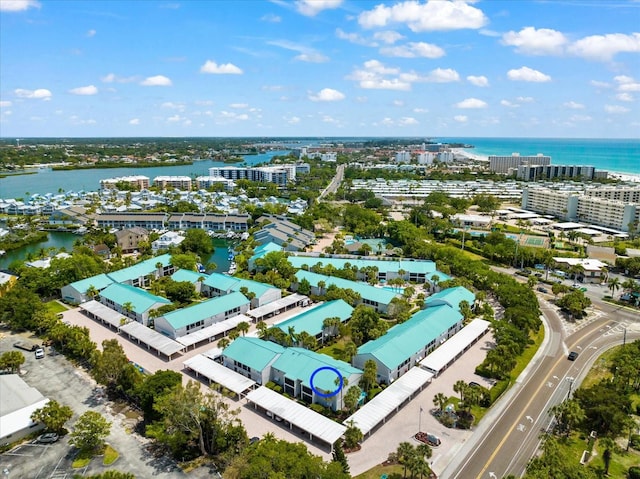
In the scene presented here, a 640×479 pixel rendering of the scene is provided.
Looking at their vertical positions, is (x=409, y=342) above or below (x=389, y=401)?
above

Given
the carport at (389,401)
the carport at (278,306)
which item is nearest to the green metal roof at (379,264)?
the carport at (278,306)

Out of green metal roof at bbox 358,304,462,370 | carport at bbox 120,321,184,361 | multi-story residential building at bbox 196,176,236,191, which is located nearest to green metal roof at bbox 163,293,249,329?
carport at bbox 120,321,184,361

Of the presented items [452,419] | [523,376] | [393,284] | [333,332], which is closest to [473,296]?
[393,284]

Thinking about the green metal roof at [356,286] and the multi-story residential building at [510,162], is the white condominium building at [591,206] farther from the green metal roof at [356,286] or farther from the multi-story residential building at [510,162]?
the multi-story residential building at [510,162]

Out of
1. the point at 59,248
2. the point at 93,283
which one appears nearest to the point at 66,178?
the point at 59,248

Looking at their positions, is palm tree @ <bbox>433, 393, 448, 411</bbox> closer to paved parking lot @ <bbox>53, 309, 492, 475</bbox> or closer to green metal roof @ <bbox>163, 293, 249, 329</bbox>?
paved parking lot @ <bbox>53, 309, 492, 475</bbox>

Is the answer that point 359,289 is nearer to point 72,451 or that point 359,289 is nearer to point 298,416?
point 298,416

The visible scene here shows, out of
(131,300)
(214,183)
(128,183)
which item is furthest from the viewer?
(214,183)

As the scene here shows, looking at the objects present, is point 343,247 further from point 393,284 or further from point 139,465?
point 139,465
